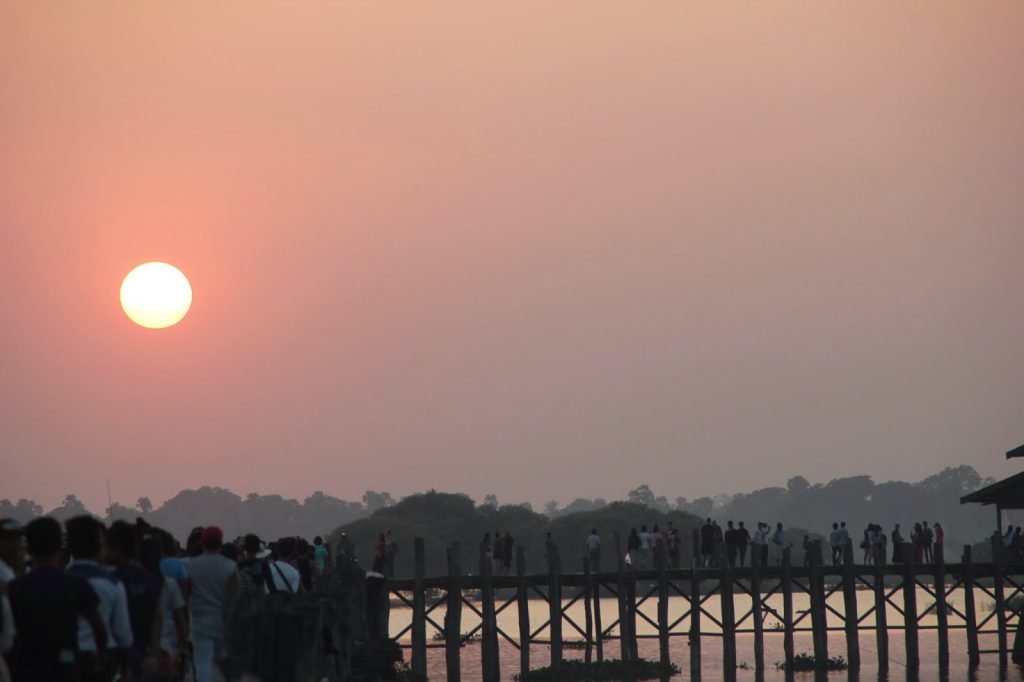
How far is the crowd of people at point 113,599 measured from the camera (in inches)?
375

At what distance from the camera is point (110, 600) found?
33.8 ft

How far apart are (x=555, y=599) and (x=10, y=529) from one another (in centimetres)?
2764

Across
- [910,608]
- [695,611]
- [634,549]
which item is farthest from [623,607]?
[910,608]

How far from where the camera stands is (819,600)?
39.7 meters

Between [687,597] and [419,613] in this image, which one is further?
[687,597]

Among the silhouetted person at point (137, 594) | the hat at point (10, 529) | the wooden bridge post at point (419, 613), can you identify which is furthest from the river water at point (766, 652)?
the hat at point (10, 529)

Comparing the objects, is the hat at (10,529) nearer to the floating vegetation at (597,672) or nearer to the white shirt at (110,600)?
the white shirt at (110,600)

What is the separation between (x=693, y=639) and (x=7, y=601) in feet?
104

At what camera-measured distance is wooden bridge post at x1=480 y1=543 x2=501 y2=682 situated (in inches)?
1422

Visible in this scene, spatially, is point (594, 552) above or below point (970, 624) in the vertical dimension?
above

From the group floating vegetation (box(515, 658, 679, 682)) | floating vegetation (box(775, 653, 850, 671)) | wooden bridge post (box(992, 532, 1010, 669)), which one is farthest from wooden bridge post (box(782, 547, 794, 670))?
wooden bridge post (box(992, 532, 1010, 669))

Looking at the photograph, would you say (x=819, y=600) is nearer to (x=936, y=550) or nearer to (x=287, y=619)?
(x=936, y=550)

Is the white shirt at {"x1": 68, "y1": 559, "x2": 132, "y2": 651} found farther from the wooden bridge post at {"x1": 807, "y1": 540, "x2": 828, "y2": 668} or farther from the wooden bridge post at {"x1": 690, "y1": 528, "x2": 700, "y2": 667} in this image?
the wooden bridge post at {"x1": 807, "y1": 540, "x2": 828, "y2": 668}

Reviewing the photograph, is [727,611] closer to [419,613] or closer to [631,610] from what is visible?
[631,610]
